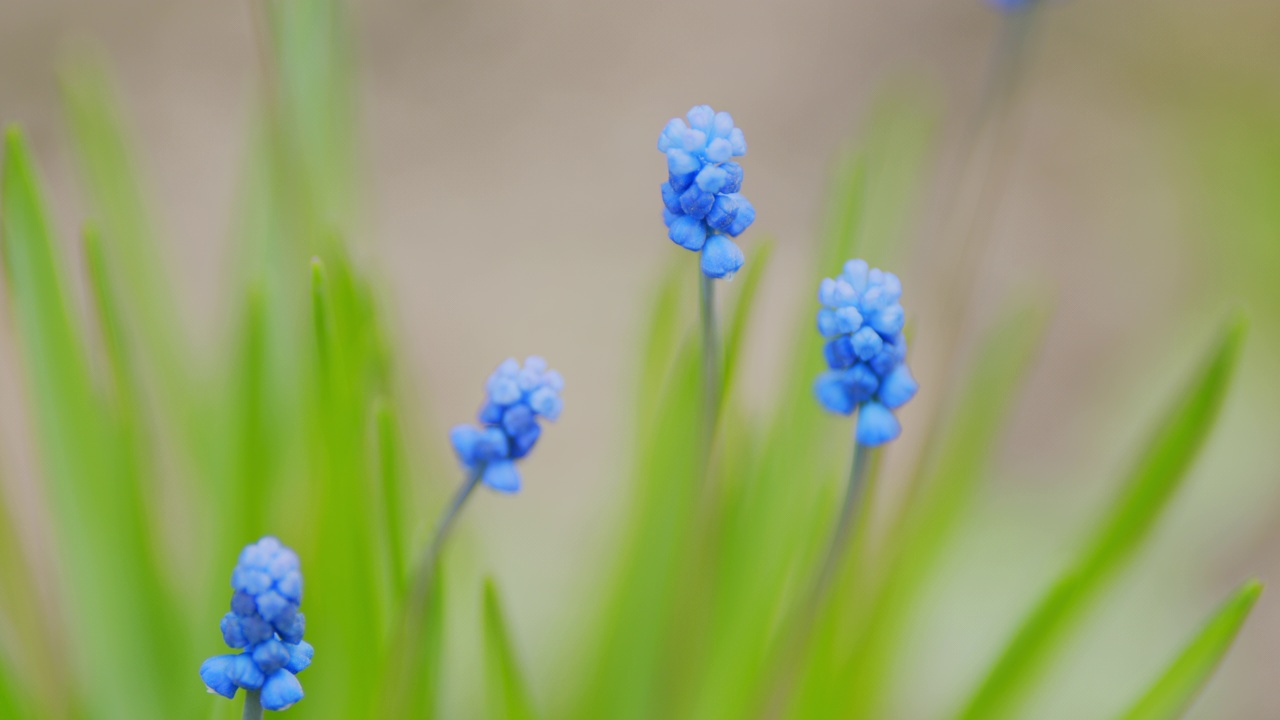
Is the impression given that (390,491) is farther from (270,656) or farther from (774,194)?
Result: (774,194)

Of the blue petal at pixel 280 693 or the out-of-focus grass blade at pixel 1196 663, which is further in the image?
the out-of-focus grass blade at pixel 1196 663

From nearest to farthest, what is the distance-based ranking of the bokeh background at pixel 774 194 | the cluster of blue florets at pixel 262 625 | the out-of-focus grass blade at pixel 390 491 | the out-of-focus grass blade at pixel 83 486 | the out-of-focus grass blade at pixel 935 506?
1. the cluster of blue florets at pixel 262 625
2. the out-of-focus grass blade at pixel 390 491
3. the out-of-focus grass blade at pixel 83 486
4. the out-of-focus grass blade at pixel 935 506
5. the bokeh background at pixel 774 194

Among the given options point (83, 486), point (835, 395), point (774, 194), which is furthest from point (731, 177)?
point (774, 194)

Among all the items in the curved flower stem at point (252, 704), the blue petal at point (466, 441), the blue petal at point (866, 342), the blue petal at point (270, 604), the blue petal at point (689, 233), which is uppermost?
the blue petal at point (689, 233)

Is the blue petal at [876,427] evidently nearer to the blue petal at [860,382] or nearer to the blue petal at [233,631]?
the blue petal at [860,382]

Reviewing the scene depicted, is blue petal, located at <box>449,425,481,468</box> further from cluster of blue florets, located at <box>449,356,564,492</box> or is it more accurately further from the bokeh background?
the bokeh background

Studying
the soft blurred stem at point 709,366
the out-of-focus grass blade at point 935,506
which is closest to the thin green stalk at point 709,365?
the soft blurred stem at point 709,366

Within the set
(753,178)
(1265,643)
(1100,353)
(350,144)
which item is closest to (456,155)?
(753,178)
